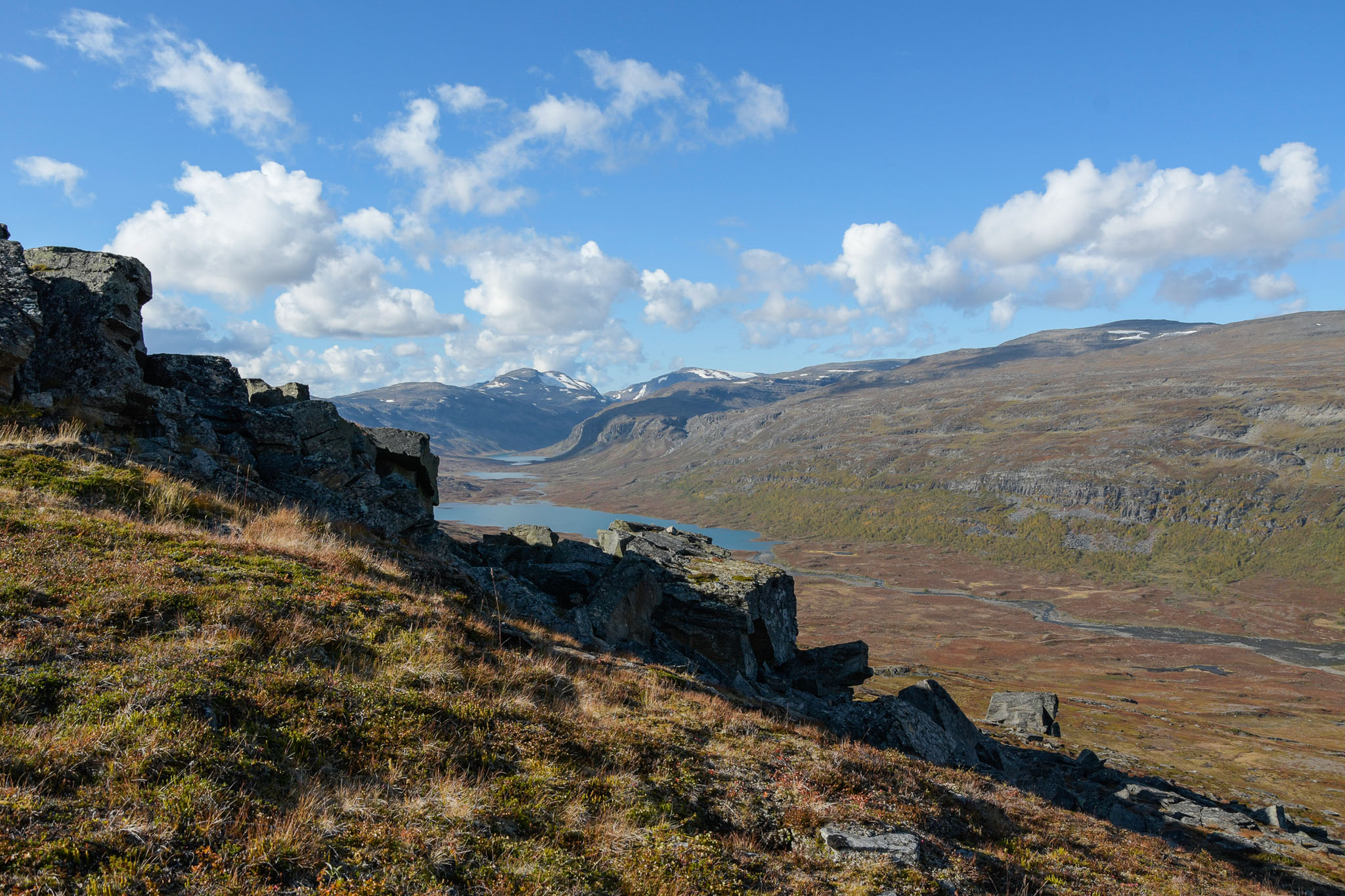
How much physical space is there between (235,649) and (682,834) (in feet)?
23.2

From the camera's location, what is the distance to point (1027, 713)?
2156 inches

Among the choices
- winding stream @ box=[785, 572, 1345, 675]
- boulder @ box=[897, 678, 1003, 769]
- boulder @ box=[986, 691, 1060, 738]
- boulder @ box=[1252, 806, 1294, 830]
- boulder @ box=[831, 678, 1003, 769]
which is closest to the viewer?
boulder @ box=[831, 678, 1003, 769]

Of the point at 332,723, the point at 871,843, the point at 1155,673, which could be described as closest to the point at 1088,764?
the point at 871,843

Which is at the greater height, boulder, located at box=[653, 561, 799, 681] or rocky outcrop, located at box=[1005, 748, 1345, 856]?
boulder, located at box=[653, 561, 799, 681]

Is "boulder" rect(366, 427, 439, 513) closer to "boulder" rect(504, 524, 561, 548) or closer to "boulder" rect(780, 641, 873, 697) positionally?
"boulder" rect(504, 524, 561, 548)

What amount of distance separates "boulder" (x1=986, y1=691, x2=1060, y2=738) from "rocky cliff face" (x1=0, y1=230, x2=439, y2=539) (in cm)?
5161

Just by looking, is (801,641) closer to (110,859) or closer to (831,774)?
(831,774)

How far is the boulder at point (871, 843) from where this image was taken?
30.1 feet

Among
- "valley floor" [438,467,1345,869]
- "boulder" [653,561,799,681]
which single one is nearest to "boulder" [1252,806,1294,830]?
"valley floor" [438,467,1345,869]

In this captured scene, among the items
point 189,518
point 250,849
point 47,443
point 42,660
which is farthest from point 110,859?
point 47,443

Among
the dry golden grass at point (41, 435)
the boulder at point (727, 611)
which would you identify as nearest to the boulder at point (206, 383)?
the dry golden grass at point (41, 435)

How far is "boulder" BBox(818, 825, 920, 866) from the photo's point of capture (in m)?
9.16

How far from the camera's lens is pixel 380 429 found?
3266cm

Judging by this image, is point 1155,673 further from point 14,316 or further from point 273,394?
point 14,316
